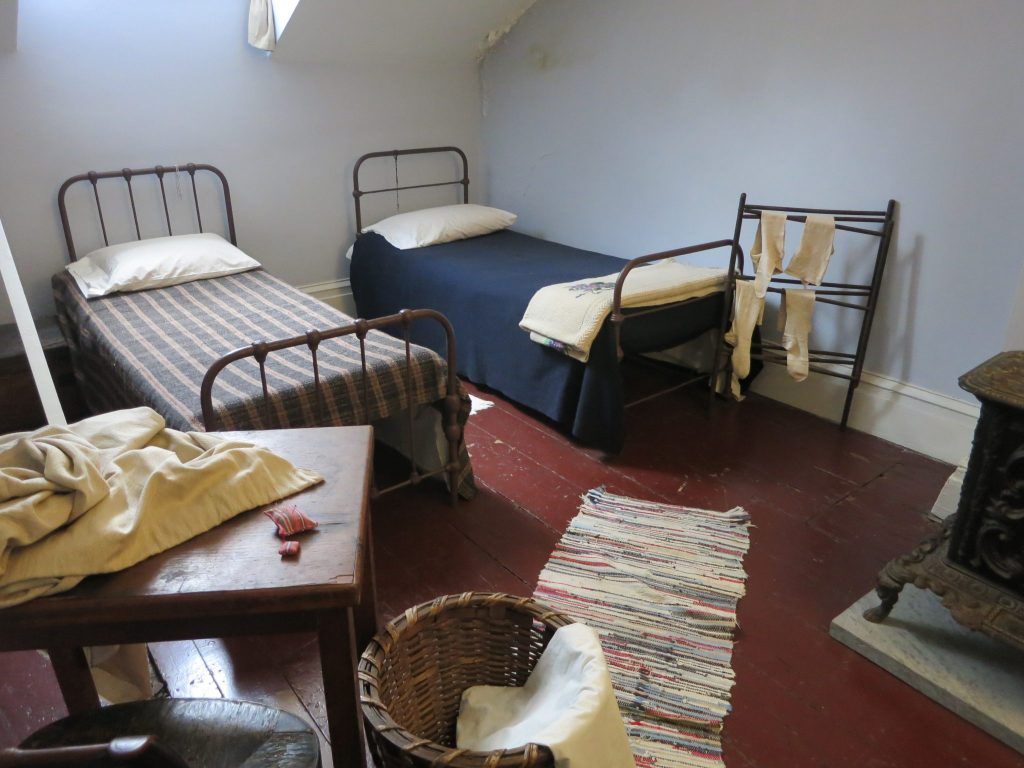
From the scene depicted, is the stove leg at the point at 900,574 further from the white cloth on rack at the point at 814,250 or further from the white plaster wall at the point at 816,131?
the white cloth on rack at the point at 814,250

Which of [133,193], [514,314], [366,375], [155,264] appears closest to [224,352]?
[366,375]

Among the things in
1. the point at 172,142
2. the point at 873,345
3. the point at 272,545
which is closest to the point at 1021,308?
the point at 873,345

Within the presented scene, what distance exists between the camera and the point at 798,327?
275 centimetres

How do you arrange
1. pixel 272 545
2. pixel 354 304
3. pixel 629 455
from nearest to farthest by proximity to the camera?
pixel 272 545 < pixel 629 455 < pixel 354 304

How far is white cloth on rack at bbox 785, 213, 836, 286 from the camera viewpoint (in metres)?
2.66

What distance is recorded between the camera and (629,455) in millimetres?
2727

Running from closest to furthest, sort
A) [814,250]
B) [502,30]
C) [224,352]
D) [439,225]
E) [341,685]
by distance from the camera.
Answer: [341,685], [224,352], [814,250], [439,225], [502,30]

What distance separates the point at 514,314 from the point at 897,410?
1501 millimetres

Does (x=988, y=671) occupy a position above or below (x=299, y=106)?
below

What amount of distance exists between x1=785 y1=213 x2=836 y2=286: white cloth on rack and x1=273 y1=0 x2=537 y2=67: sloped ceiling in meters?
1.93

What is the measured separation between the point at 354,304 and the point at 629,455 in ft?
6.37

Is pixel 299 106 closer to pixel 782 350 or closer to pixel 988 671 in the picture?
pixel 782 350

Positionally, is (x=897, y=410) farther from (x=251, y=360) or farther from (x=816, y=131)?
(x=251, y=360)

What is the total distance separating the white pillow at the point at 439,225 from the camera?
3.60m
